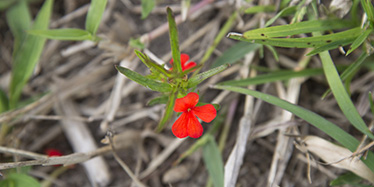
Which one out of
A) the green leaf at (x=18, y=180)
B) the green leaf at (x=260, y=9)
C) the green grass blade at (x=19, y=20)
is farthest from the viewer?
the green grass blade at (x=19, y=20)

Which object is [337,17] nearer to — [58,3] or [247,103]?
[247,103]

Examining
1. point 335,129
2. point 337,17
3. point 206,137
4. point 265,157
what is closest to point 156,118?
point 206,137

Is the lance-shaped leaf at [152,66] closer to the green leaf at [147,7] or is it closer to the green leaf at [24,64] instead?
the green leaf at [147,7]

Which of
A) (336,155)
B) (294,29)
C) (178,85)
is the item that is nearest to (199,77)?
(178,85)

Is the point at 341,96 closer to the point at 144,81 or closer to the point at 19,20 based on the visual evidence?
the point at 144,81

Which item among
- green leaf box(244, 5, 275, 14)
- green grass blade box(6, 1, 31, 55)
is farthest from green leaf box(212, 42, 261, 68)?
green grass blade box(6, 1, 31, 55)

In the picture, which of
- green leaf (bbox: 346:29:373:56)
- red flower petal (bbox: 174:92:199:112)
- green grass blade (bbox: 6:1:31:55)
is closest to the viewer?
red flower petal (bbox: 174:92:199:112)

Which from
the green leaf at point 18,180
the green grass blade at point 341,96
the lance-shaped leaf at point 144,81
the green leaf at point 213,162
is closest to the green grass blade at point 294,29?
the green grass blade at point 341,96

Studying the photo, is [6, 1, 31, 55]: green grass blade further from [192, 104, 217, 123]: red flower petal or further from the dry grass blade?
the dry grass blade
